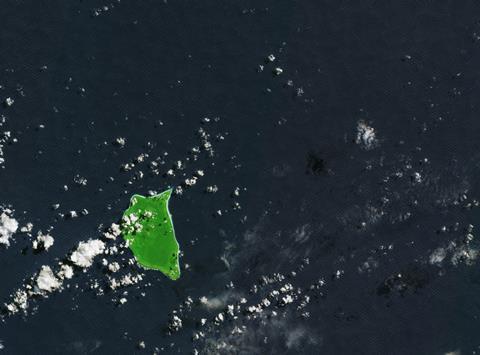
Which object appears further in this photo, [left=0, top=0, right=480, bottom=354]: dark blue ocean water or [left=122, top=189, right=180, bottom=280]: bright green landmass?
[left=122, top=189, right=180, bottom=280]: bright green landmass

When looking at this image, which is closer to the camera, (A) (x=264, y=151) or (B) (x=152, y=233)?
(B) (x=152, y=233)

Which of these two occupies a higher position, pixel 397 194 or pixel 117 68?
pixel 117 68

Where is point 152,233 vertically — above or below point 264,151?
below

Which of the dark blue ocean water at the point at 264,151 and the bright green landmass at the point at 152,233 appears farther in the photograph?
the bright green landmass at the point at 152,233

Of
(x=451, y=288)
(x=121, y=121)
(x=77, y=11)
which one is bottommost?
(x=451, y=288)

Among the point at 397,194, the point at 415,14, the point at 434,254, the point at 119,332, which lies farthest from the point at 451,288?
the point at 119,332

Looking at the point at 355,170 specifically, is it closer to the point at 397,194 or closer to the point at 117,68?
the point at 397,194
